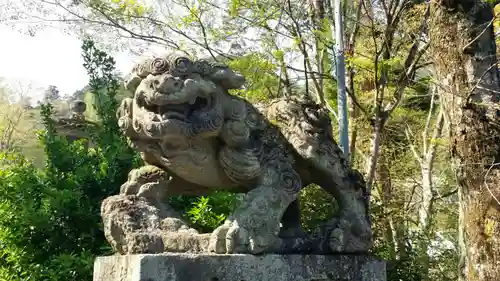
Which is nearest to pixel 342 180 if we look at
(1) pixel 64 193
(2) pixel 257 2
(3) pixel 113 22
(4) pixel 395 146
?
(1) pixel 64 193

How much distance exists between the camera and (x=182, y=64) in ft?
10.7

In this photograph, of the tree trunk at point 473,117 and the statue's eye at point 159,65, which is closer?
the statue's eye at point 159,65

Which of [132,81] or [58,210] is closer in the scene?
[132,81]

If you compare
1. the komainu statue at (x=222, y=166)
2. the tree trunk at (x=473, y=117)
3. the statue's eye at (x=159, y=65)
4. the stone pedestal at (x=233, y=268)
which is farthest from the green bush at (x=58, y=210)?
the tree trunk at (x=473, y=117)

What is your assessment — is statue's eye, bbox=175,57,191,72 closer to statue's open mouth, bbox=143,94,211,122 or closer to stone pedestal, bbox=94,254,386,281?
statue's open mouth, bbox=143,94,211,122

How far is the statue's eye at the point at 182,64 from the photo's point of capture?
10.6ft

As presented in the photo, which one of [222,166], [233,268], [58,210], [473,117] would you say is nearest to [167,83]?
[222,166]

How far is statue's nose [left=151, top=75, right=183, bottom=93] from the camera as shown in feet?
10.4

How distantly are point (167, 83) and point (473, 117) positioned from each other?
9.82 feet

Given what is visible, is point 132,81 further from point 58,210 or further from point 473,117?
point 473,117

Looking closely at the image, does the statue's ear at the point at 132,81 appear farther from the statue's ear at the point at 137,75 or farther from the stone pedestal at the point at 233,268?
the stone pedestal at the point at 233,268

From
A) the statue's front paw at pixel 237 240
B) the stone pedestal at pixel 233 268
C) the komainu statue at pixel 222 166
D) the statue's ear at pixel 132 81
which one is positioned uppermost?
the statue's ear at pixel 132 81

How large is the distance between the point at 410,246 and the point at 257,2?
13.3 feet

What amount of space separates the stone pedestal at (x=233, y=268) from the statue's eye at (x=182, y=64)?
102 cm
